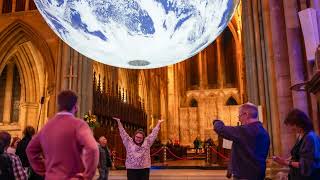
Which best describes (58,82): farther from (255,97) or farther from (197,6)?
(197,6)

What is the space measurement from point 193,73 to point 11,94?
14.4 metres

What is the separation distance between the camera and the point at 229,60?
92.4ft

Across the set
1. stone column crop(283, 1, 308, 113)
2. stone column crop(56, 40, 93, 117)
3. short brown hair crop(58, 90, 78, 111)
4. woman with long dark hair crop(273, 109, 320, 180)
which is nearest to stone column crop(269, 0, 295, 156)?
stone column crop(283, 1, 308, 113)

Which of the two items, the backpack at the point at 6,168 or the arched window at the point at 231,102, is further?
the arched window at the point at 231,102

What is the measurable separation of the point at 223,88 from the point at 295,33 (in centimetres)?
2096

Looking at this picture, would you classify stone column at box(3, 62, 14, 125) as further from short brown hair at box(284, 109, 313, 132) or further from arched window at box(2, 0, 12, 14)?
short brown hair at box(284, 109, 313, 132)

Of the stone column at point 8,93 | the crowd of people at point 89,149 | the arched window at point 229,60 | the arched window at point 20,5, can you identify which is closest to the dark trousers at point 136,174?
the crowd of people at point 89,149

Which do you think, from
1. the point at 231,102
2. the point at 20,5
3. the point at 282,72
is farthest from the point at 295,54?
the point at 231,102

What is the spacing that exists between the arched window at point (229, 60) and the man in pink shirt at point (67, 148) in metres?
26.0

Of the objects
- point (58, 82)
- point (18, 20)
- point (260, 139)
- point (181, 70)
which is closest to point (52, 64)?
point (58, 82)

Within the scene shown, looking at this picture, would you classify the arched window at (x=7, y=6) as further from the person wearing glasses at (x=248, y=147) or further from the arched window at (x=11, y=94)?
the person wearing glasses at (x=248, y=147)

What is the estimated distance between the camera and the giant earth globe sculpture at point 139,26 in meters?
3.63

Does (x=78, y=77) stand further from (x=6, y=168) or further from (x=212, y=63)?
(x=212, y=63)

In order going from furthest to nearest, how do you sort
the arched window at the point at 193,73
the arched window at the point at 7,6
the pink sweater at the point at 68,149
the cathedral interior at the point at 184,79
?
the arched window at the point at 193,73, the arched window at the point at 7,6, the cathedral interior at the point at 184,79, the pink sweater at the point at 68,149
